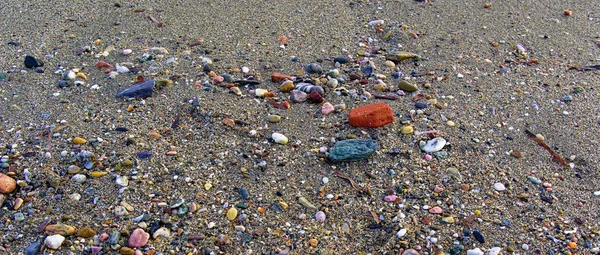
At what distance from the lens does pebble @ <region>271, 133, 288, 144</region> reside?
102 inches

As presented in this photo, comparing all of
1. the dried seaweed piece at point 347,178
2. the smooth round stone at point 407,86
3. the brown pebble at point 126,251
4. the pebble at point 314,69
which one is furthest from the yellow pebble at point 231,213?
the smooth round stone at point 407,86

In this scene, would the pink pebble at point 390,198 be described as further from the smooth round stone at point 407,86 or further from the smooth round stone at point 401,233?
the smooth round stone at point 407,86

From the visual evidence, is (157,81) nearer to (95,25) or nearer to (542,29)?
(95,25)

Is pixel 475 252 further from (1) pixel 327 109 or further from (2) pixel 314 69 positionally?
(2) pixel 314 69

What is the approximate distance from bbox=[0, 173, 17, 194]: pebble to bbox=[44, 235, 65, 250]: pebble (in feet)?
1.16

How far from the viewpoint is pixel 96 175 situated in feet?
7.64

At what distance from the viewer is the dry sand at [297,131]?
2184 millimetres

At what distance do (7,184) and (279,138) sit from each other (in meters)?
1.20

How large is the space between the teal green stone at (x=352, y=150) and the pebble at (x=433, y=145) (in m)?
0.24

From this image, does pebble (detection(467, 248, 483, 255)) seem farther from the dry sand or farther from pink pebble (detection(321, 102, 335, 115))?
pink pebble (detection(321, 102, 335, 115))

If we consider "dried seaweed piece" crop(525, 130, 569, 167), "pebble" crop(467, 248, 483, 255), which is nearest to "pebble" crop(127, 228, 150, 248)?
"pebble" crop(467, 248, 483, 255)

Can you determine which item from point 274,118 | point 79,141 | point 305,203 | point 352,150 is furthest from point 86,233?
point 352,150

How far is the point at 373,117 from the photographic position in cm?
267

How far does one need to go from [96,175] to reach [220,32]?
1.45m
